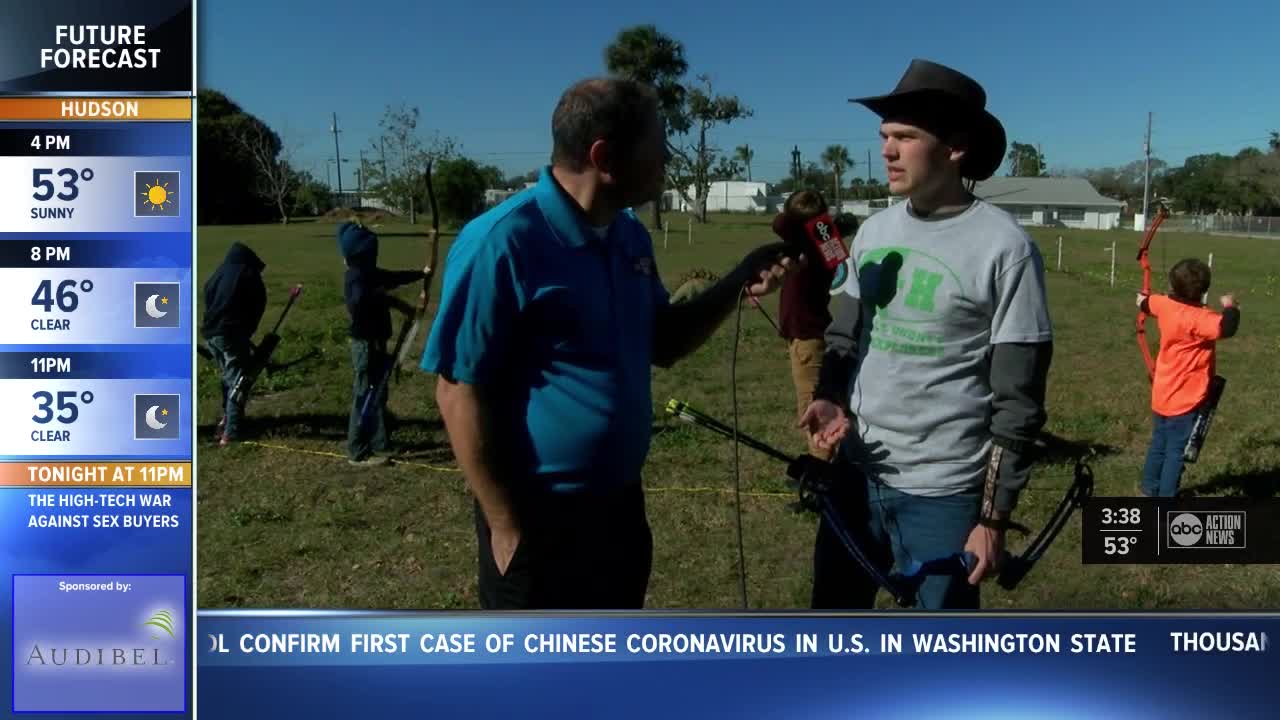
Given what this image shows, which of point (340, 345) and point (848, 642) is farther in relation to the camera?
point (340, 345)

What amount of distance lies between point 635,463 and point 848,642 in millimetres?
796

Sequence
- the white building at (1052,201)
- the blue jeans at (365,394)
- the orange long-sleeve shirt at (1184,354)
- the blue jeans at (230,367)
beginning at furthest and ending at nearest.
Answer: the blue jeans at (230,367) < the blue jeans at (365,394) < the orange long-sleeve shirt at (1184,354) < the white building at (1052,201)

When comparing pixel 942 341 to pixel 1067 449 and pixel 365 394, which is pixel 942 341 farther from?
pixel 1067 449

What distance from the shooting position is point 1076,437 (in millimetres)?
6375

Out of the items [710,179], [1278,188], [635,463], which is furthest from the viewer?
[1278,188]

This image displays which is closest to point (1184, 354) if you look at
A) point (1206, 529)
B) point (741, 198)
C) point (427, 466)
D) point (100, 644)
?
point (1206, 529)

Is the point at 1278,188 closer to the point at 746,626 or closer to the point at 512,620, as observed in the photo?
the point at 746,626

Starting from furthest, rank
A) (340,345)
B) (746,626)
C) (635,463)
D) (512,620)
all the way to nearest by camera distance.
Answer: (340,345) < (746,626) < (512,620) < (635,463)

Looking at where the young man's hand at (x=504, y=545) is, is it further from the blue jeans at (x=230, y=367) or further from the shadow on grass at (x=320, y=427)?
the blue jeans at (x=230, y=367)

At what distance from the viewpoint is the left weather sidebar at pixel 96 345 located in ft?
7.70

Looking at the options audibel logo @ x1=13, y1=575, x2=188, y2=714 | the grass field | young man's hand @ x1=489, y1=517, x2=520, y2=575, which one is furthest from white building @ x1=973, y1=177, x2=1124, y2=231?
audibel logo @ x1=13, y1=575, x2=188, y2=714

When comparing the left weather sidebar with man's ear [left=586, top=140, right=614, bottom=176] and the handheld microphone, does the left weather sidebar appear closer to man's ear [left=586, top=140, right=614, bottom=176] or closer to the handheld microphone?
man's ear [left=586, top=140, right=614, bottom=176]

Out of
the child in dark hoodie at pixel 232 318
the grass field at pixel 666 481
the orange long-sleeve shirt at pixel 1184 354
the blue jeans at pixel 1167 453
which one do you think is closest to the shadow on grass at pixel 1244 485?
the grass field at pixel 666 481

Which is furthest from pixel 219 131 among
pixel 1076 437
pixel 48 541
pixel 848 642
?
pixel 1076 437
